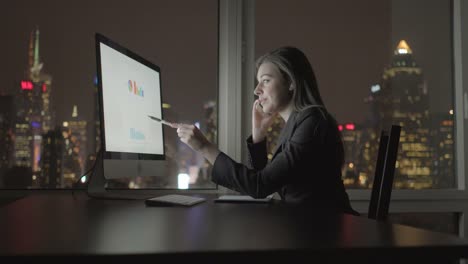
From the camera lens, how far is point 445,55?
2.77 meters

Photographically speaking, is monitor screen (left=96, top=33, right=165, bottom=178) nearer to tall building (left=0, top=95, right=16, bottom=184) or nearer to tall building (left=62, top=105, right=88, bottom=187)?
tall building (left=62, top=105, right=88, bottom=187)

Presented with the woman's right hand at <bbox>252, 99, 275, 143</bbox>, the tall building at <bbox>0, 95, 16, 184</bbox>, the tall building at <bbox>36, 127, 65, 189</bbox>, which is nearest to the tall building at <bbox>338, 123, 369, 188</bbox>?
the woman's right hand at <bbox>252, 99, 275, 143</bbox>

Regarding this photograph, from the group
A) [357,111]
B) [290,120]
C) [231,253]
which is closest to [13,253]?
[231,253]

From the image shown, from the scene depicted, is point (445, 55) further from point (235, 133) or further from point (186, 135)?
point (186, 135)

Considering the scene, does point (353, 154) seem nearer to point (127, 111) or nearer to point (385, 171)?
point (385, 171)

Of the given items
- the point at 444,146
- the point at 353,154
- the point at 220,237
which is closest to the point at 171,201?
the point at 220,237

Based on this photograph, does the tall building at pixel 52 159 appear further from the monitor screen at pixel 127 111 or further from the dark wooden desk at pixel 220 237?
the dark wooden desk at pixel 220 237

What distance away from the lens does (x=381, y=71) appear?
2693mm

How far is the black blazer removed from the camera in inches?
58.6

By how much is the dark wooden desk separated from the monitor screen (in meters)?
0.48

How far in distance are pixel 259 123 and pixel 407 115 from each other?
1071 mm

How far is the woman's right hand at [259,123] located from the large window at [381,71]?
0.53 meters

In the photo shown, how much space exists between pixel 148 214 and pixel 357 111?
181 cm

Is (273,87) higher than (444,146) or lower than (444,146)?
higher
